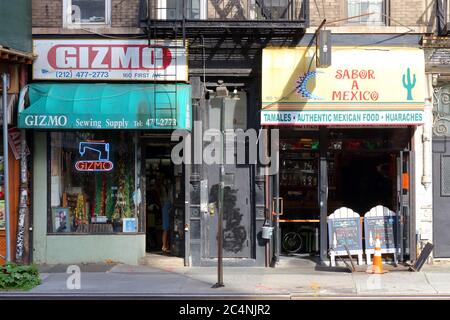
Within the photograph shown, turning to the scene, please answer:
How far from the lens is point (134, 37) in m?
14.2

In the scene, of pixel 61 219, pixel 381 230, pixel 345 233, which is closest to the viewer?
pixel 345 233

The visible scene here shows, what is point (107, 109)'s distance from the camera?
44.4 ft

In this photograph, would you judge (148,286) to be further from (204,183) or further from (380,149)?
(380,149)

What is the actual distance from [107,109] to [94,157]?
129 cm

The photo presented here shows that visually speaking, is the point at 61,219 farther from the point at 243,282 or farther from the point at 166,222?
the point at 243,282

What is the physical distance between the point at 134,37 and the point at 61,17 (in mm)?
1543

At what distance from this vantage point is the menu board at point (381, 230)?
13914 mm

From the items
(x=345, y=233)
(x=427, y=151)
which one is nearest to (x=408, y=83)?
(x=427, y=151)

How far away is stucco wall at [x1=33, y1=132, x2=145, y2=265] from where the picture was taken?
46.5ft

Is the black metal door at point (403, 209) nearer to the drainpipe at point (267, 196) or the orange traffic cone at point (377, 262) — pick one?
the orange traffic cone at point (377, 262)

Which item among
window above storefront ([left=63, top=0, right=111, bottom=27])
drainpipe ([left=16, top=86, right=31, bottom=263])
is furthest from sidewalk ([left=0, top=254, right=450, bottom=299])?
window above storefront ([left=63, top=0, right=111, bottom=27])

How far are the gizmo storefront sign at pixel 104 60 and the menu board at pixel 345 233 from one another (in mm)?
4214

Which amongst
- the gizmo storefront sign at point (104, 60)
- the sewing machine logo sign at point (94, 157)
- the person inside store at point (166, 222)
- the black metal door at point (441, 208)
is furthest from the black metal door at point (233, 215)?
the black metal door at point (441, 208)

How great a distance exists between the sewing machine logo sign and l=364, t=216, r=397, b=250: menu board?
206 inches
